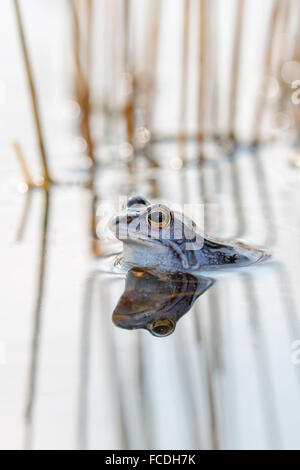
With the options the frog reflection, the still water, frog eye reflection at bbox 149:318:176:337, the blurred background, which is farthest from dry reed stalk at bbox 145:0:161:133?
frog eye reflection at bbox 149:318:176:337

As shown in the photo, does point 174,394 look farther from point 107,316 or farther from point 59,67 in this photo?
point 59,67

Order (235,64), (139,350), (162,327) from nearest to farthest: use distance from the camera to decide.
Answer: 1. (139,350)
2. (162,327)
3. (235,64)

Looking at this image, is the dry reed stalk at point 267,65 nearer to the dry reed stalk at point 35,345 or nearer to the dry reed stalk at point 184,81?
the dry reed stalk at point 184,81

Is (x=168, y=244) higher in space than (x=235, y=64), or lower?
lower

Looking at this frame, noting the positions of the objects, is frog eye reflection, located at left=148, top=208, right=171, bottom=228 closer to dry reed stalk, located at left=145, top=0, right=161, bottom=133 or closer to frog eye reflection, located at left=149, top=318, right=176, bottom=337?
frog eye reflection, located at left=149, top=318, right=176, bottom=337

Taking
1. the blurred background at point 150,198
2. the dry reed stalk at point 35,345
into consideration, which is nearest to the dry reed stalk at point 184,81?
the blurred background at point 150,198

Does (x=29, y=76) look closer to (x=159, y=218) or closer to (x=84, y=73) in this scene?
(x=84, y=73)

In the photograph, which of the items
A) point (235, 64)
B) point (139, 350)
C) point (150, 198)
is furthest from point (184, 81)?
point (139, 350)

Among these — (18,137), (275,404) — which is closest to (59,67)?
(18,137)
